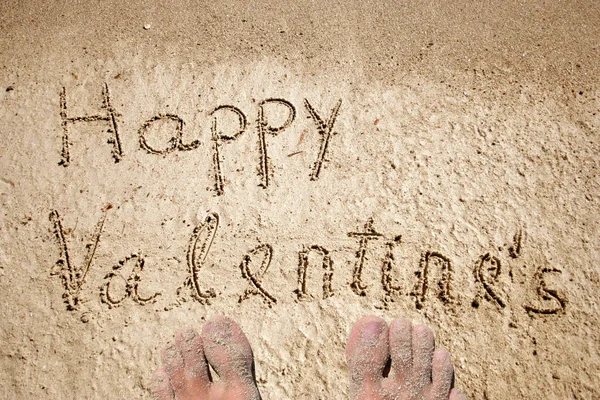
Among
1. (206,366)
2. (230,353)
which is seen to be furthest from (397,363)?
(206,366)

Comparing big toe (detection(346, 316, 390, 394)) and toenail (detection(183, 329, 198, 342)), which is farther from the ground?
toenail (detection(183, 329, 198, 342))

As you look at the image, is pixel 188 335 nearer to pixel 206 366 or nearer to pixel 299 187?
pixel 206 366

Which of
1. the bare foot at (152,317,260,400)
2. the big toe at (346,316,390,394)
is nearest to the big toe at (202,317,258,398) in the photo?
the bare foot at (152,317,260,400)

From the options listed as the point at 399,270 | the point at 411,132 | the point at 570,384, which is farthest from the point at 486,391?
the point at 411,132

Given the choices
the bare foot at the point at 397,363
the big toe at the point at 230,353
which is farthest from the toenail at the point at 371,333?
the big toe at the point at 230,353

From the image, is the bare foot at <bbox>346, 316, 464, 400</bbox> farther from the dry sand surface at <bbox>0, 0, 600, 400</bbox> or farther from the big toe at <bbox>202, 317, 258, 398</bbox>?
the big toe at <bbox>202, 317, 258, 398</bbox>

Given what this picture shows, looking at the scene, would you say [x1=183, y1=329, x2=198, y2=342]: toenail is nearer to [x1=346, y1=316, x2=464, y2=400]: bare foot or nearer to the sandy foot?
the sandy foot

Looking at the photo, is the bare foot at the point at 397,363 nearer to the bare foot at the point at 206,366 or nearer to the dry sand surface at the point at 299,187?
the dry sand surface at the point at 299,187

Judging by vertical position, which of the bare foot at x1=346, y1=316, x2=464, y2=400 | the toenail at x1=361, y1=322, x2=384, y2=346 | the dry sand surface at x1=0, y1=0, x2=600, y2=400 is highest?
the dry sand surface at x1=0, y1=0, x2=600, y2=400
